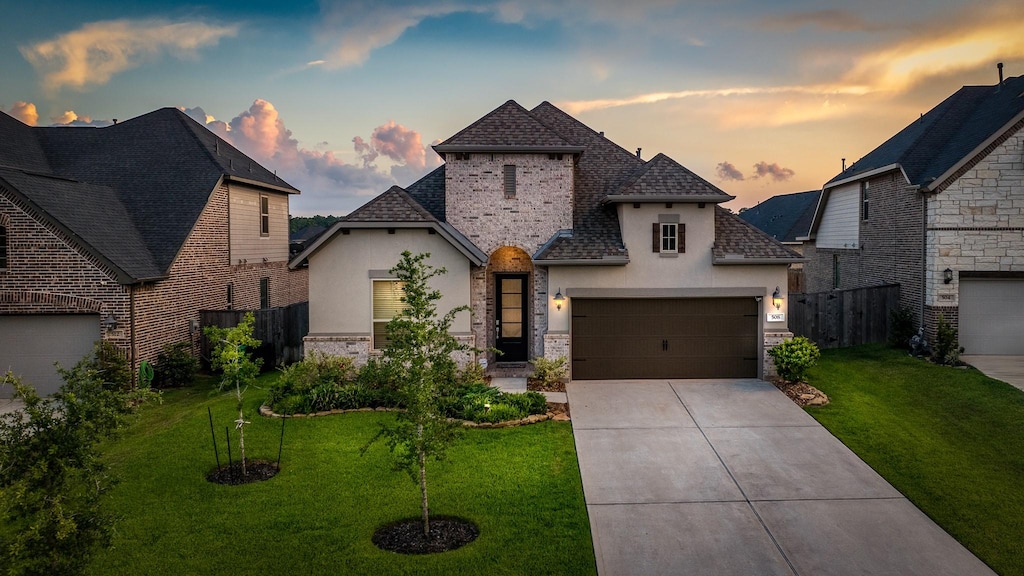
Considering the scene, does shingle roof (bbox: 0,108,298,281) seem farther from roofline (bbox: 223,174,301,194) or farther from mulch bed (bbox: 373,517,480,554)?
mulch bed (bbox: 373,517,480,554)

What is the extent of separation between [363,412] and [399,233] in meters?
4.77

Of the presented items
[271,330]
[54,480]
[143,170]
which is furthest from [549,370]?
[143,170]

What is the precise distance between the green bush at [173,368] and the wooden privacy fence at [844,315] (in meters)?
17.6

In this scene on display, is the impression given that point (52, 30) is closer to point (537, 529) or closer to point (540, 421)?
point (540, 421)

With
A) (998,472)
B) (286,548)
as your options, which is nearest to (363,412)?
(286,548)

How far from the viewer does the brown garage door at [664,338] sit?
15820mm

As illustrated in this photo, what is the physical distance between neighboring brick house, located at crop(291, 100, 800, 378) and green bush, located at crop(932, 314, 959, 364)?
4.75m

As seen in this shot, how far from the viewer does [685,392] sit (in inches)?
572

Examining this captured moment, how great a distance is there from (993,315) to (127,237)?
24.9 m

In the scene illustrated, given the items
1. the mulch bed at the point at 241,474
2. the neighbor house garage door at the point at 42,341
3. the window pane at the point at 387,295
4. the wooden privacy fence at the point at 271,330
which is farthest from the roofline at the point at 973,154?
the neighbor house garage door at the point at 42,341

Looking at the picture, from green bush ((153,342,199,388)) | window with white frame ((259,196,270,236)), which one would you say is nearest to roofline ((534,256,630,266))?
green bush ((153,342,199,388))

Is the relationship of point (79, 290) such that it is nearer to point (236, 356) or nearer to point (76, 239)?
point (76, 239)

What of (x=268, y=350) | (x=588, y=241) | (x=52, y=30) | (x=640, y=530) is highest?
(x=52, y=30)

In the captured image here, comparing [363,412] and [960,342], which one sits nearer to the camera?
[363,412]
